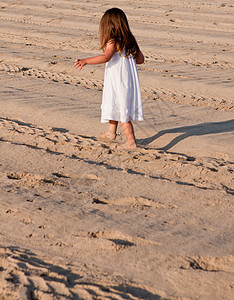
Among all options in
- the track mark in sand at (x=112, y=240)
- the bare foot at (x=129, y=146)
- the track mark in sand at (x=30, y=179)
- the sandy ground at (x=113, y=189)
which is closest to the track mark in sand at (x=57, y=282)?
the sandy ground at (x=113, y=189)

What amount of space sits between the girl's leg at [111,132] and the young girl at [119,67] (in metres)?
0.16

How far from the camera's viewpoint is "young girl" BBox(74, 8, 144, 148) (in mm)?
3496

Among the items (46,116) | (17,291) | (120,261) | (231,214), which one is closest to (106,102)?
(46,116)

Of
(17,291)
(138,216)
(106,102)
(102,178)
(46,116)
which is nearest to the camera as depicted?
(17,291)

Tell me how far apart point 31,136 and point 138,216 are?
1.90m

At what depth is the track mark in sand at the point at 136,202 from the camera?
2.78 metres

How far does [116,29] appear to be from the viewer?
11.4 ft

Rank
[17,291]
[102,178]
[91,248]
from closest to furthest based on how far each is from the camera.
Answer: [17,291] < [91,248] < [102,178]

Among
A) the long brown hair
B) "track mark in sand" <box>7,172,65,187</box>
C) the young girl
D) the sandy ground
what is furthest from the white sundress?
"track mark in sand" <box>7,172,65,187</box>

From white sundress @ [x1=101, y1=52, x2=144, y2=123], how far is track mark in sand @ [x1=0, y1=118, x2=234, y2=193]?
33 centimetres

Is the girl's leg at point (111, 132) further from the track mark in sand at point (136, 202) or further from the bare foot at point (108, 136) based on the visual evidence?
the track mark in sand at point (136, 202)

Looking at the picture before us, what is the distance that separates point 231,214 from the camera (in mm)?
2691

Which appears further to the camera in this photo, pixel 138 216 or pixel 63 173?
pixel 63 173

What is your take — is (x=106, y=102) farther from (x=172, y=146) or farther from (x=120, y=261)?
(x=120, y=261)
